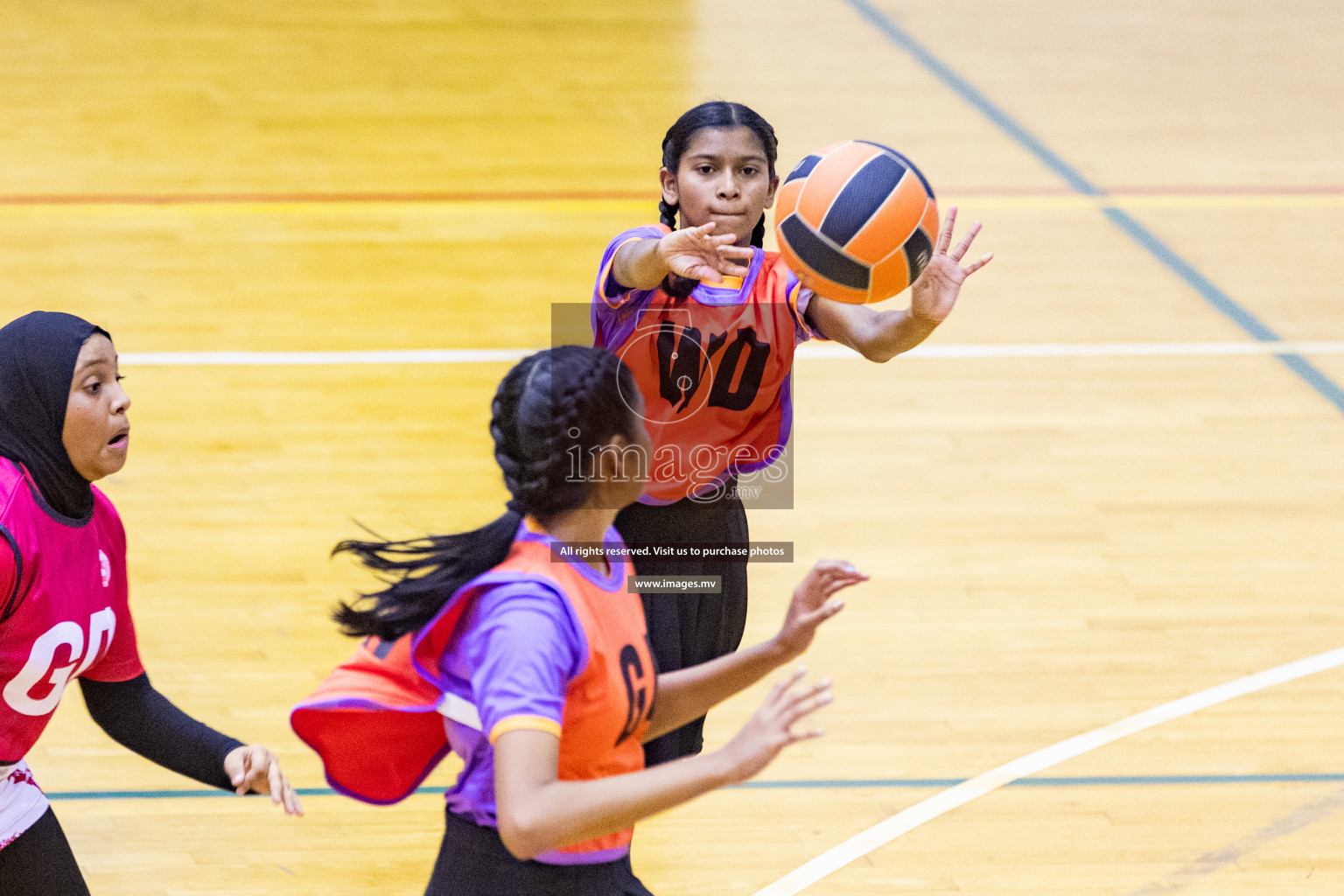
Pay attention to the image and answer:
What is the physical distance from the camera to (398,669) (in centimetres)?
236

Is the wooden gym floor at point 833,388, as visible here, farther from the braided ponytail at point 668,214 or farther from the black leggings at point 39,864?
the braided ponytail at point 668,214

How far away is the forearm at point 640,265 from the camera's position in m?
3.26

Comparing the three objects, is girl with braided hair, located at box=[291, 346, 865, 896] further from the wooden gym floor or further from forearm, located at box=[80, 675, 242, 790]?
the wooden gym floor

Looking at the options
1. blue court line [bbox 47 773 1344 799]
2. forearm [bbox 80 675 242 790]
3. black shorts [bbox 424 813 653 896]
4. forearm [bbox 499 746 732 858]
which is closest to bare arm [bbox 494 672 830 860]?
forearm [bbox 499 746 732 858]

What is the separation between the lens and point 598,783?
2111 millimetres

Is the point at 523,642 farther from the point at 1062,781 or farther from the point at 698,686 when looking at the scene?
the point at 1062,781

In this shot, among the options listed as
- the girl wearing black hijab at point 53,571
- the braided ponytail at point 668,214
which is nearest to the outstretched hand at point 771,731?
the girl wearing black hijab at point 53,571

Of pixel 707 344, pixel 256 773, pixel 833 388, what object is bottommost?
pixel 833 388

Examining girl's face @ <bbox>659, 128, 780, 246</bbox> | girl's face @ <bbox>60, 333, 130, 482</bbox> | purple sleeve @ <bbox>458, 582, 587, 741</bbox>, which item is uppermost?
girl's face @ <bbox>659, 128, 780, 246</bbox>

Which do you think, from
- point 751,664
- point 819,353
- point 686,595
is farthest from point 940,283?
point 819,353

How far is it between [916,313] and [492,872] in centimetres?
151

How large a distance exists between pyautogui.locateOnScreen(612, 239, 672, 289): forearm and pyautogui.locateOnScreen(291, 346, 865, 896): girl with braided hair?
0.83 meters

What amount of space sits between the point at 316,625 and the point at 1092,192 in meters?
5.86

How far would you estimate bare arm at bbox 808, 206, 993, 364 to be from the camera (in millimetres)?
3250
